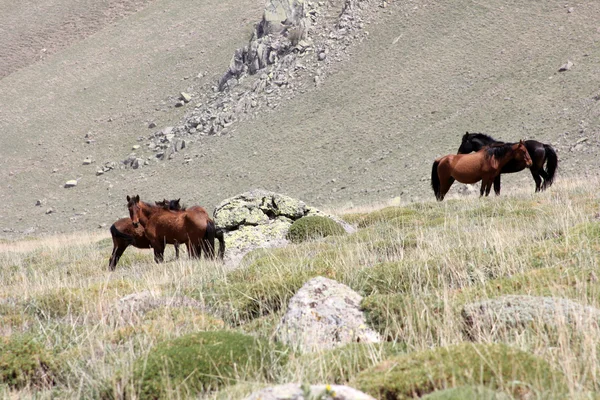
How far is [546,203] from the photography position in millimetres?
15281

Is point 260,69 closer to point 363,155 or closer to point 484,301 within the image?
point 363,155

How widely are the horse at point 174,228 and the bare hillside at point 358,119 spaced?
65.0ft

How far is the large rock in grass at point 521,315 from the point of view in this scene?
5000mm

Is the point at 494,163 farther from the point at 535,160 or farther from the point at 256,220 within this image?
the point at 256,220

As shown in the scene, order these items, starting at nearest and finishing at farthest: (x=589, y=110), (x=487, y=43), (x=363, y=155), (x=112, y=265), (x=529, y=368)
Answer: (x=529, y=368) < (x=112, y=265) < (x=589, y=110) < (x=363, y=155) < (x=487, y=43)

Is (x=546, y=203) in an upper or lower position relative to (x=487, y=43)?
lower

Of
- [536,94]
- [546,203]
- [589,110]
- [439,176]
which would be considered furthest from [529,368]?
[536,94]

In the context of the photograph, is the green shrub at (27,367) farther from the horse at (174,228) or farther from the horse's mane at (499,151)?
the horse's mane at (499,151)

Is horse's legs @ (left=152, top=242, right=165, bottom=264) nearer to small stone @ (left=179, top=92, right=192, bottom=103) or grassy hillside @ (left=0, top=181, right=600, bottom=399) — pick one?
grassy hillside @ (left=0, top=181, right=600, bottom=399)

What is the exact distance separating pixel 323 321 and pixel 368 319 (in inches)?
18.2

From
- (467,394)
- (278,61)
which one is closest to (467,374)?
(467,394)

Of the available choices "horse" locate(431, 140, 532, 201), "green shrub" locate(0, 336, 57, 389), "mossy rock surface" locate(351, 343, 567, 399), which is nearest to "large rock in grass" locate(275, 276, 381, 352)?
"mossy rock surface" locate(351, 343, 567, 399)

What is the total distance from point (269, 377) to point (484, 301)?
2031 millimetres

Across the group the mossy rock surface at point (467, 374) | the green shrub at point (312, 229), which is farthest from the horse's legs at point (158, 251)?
the mossy rock surface at point (467, 374)
